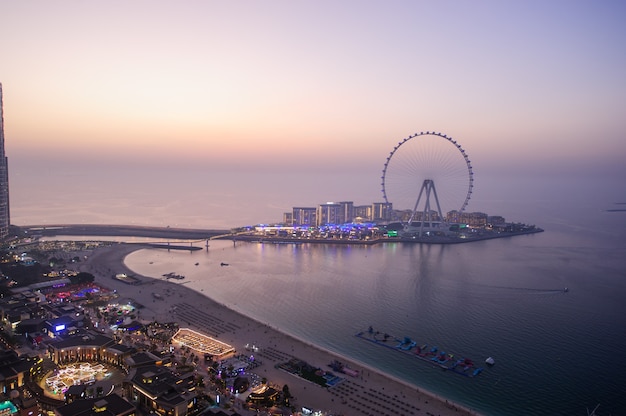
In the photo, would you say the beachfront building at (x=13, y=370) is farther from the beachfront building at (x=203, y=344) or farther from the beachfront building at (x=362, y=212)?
the beachfront building at (x=362, y=212)

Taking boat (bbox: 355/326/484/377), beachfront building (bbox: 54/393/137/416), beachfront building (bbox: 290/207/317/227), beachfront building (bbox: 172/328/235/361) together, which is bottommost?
boat (bbox: 355/326/484/377)

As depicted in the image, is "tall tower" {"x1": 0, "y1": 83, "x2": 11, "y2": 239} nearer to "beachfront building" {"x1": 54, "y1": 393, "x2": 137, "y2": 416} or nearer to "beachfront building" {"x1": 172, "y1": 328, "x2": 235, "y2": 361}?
"beachfront building" {"x1": 172, "y1": 328, "x2": 235, "y2": 361}

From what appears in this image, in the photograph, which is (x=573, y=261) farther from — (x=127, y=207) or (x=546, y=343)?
(x=127, y=207)

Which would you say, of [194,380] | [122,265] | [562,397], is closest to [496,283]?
[562,397]

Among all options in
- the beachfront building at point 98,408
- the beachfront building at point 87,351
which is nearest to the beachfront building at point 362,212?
the beachfront building at point 87,351

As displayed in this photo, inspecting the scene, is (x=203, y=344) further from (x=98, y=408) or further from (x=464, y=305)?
(x=464, y=305)

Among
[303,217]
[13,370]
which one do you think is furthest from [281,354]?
[303,217]

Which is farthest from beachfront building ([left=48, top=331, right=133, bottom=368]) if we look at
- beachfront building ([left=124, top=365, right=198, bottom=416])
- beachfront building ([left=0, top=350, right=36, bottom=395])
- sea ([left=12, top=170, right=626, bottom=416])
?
sea ([left=12, top=170, right=626, bottom=416])
